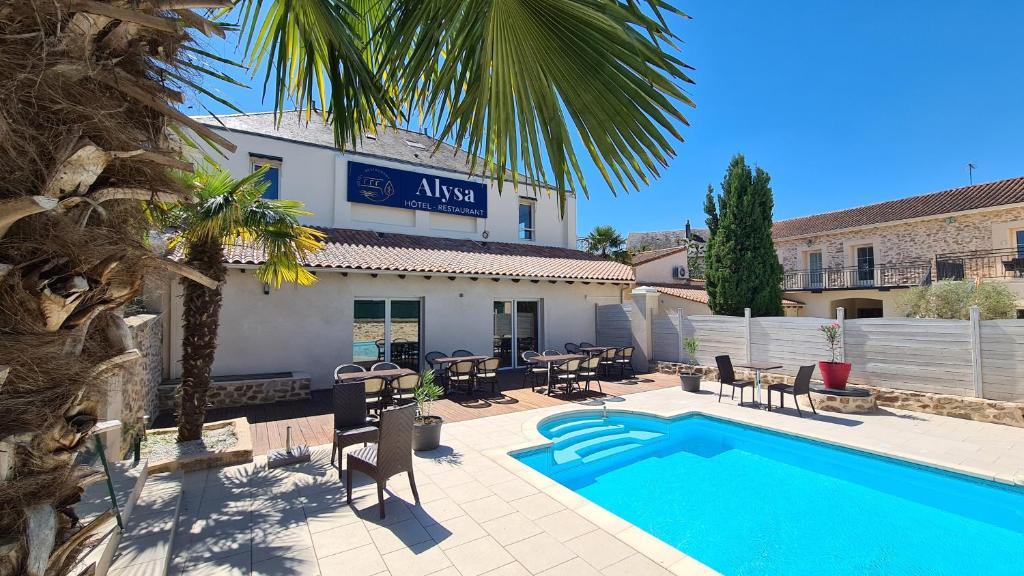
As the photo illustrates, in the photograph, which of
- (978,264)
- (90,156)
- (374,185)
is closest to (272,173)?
(374,185)

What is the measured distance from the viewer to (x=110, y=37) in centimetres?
161

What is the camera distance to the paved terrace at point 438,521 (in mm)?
4234

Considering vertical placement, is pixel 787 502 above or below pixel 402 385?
below

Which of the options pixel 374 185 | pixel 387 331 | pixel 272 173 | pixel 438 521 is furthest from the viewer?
pixel 374 185

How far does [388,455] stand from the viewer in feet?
17.9

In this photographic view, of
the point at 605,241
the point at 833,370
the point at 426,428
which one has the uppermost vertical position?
the point at 605,241

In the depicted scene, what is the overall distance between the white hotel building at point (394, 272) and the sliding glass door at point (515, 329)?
0.14 ft

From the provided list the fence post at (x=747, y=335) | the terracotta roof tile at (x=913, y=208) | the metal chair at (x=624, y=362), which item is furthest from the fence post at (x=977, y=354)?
the terracotta roof tile at (x=913, y=208)

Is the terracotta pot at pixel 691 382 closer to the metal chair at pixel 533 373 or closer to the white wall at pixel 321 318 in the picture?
the metal chair at pixel 533 373

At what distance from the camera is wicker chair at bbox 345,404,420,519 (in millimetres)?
5316

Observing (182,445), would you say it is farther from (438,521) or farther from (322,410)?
(438,521)

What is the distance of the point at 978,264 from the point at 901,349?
14.8 m

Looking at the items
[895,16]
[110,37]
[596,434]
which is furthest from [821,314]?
[110,37]

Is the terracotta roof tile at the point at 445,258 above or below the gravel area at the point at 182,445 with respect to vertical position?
above
